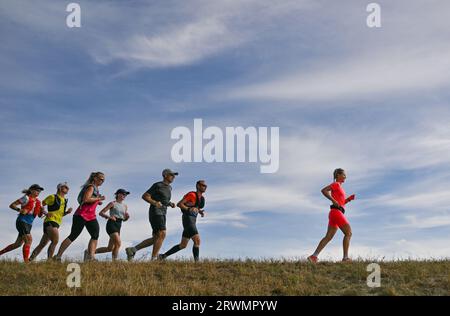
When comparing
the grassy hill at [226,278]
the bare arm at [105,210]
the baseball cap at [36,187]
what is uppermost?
the baseball cap at [36,187]

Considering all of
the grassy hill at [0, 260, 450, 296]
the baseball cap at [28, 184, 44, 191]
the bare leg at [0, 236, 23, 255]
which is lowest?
the grassy hill at [0, 260, 450, 296]

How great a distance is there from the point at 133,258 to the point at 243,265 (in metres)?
3.24

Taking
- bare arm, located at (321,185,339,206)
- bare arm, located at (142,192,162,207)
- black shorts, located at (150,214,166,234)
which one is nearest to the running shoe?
black shorts, located at (150,214,166,234)

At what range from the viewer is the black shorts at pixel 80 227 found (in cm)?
1526

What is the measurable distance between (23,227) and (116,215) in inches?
117

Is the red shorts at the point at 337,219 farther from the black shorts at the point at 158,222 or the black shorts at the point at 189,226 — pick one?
the black shorts at the point at 158,222

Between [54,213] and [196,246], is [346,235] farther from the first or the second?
[54,213]

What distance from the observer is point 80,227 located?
15.3 metres

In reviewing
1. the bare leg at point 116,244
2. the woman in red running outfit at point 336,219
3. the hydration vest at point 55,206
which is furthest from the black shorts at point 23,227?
the woman in red running outfit at point 336,219

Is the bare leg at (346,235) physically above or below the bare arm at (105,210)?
below

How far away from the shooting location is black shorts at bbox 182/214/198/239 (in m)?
16.0

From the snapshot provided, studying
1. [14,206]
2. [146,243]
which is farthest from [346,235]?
[14,206]

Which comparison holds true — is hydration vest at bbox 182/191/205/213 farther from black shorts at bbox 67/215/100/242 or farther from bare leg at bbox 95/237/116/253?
black shorts at bbox 67/215/100/242
